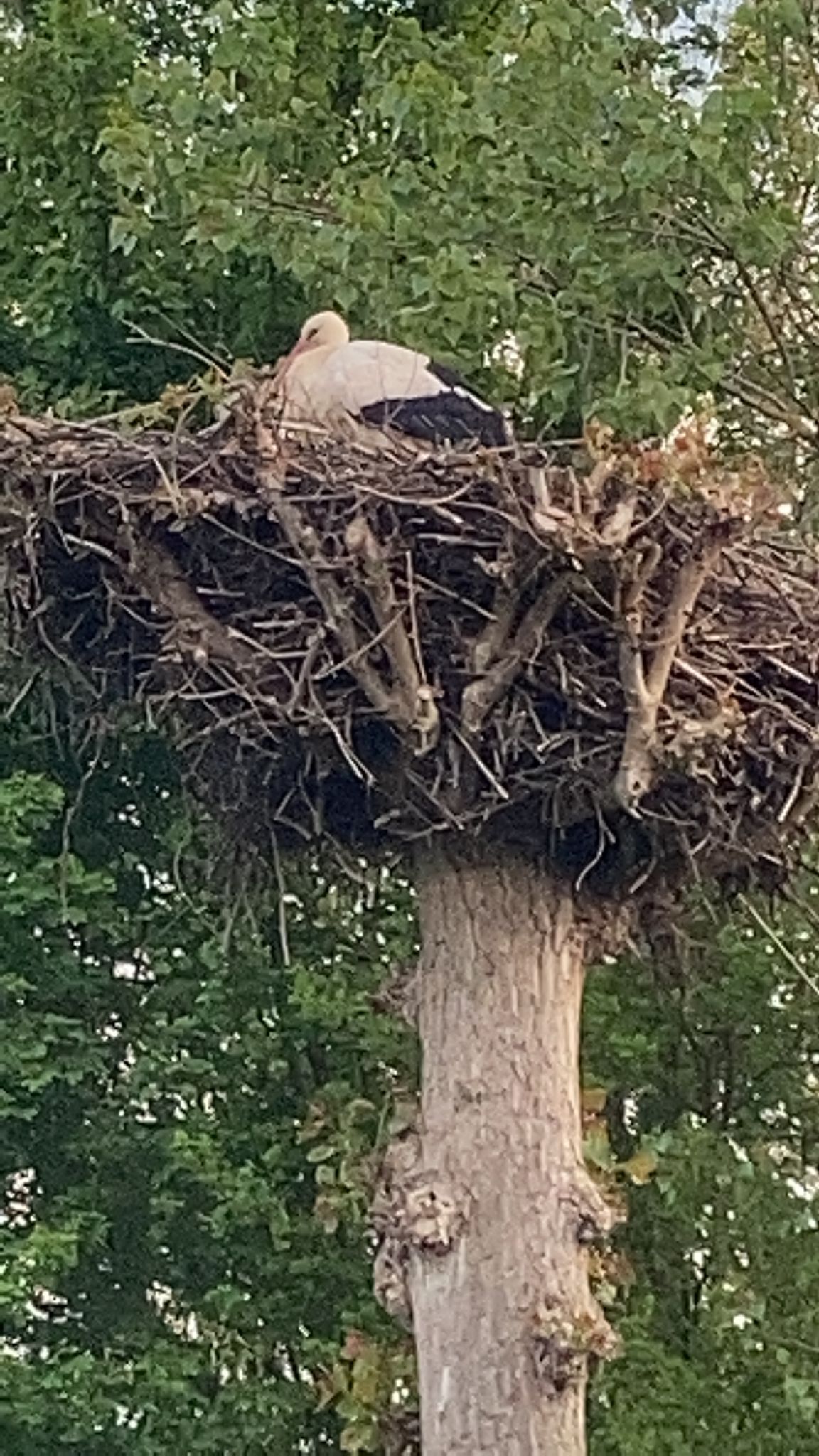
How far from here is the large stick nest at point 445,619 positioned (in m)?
4.32

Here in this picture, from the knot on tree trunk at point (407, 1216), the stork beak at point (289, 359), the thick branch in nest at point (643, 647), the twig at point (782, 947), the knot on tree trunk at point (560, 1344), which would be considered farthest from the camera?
the twig at point (782, 947)

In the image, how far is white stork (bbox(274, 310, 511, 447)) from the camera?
4.97 meters

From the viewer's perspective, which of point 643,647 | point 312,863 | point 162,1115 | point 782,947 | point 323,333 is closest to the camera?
point 643,647

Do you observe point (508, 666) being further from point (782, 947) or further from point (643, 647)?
point (782, 947)

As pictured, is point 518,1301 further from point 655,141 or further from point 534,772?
point 655,141

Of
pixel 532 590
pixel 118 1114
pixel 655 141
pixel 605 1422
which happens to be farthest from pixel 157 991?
pixel 532 590

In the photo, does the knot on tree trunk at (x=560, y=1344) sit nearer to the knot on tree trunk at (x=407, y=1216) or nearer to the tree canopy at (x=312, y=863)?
the knot on tree trunk at (x=407, y=1216)

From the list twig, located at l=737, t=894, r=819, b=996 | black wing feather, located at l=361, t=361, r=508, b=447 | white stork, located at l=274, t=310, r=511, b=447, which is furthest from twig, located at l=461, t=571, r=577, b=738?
twig, located at l=737, t=894, r=819, b=996

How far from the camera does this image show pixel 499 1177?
15.0ft

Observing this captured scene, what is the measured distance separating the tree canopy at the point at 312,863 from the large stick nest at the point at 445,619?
93 centimetres

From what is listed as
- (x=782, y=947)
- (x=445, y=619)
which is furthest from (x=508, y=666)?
(x=782, y=947)

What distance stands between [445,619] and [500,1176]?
0.97 m

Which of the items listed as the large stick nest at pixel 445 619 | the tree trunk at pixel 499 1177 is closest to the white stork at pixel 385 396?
the large stick nest at pixel 445 619

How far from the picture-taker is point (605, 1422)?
6.77m
